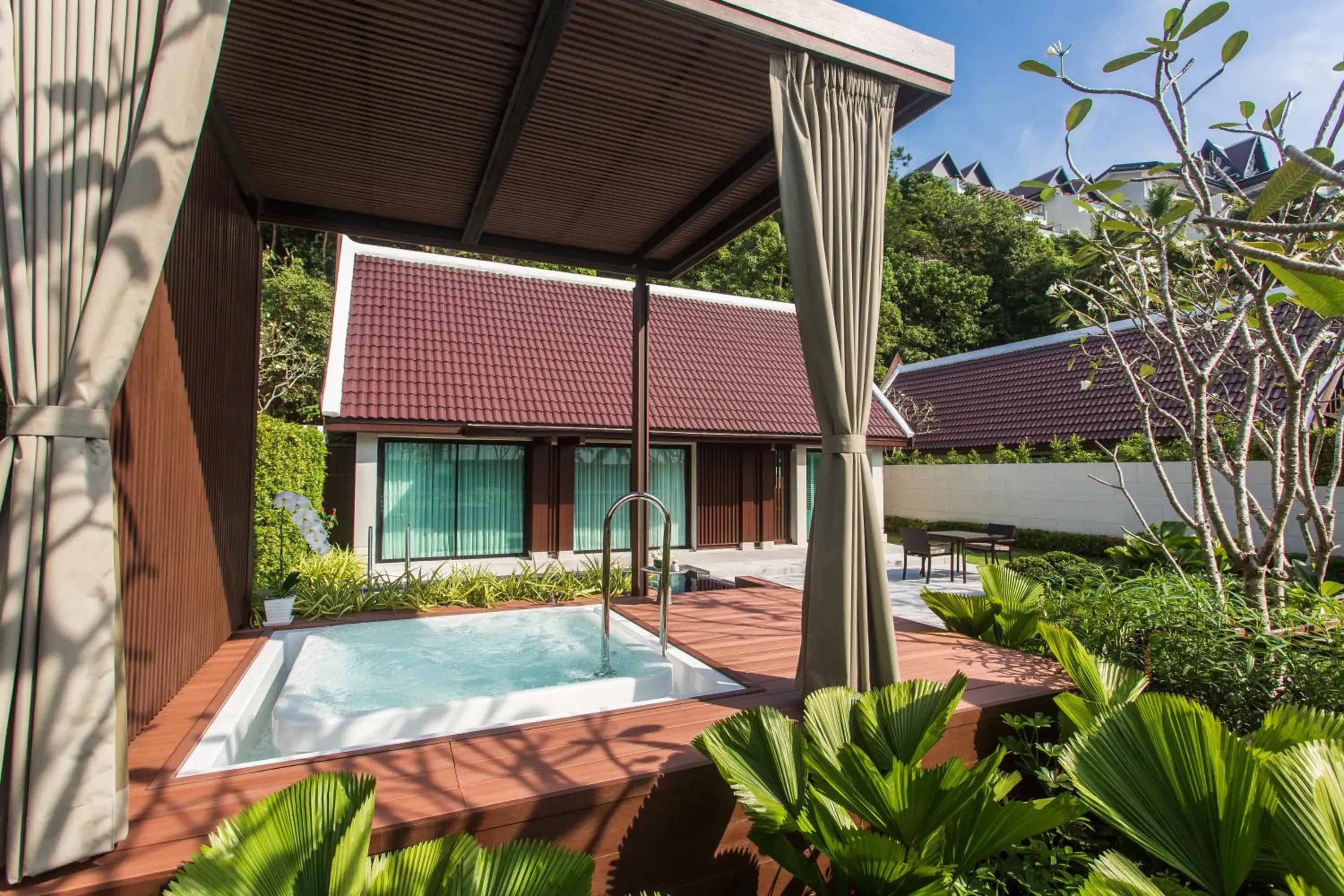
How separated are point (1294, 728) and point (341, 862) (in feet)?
9.39

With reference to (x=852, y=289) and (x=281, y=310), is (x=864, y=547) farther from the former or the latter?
(x=281, y=310)

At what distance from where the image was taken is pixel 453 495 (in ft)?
36.7

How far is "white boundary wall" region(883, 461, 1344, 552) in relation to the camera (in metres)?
11.4

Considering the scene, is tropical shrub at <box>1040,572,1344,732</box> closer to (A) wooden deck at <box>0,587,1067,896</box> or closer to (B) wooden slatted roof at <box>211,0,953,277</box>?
(A) wooden deck at <box>0,587,1067,896</box>

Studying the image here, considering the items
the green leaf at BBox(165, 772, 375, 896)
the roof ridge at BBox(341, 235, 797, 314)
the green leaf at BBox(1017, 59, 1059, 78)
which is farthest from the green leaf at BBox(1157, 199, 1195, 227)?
the roof ridge at BBox(341, 235, 797, 314)

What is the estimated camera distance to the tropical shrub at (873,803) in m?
2.02

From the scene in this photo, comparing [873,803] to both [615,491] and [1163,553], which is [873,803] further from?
[615,491]

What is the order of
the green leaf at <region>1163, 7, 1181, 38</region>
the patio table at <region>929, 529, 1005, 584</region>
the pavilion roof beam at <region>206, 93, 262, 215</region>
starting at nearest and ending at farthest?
the green leaf at <region>1163, 7, 1181, 38</region> → the pavilion roof beam at <region>206, 93, 262, 215</region> → the patio table at <region>929, 529, 1005, 584</region>

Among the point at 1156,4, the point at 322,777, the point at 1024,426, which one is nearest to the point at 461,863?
the point at 322,777

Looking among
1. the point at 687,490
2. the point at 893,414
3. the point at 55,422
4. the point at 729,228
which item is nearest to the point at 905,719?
the point at 55,422

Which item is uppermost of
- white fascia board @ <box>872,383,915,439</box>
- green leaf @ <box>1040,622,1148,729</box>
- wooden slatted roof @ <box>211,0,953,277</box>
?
wooden slatted roof @ <box>211,0,953,277</box>

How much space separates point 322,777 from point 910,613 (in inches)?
287

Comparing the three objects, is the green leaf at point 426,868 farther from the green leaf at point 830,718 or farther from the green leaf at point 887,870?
the green leaf at point 830,718

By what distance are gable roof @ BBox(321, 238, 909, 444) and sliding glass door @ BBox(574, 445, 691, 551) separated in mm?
1143
